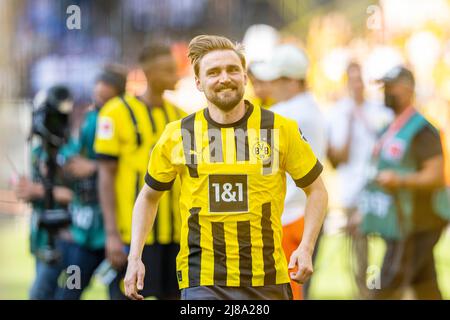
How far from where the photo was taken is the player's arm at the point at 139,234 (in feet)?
15.5

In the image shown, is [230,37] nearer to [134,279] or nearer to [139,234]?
[139,234]

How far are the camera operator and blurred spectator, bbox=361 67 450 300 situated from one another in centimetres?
173

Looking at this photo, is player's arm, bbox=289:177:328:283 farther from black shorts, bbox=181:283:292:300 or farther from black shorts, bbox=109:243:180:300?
black shorts, bbox=109:243:180:300

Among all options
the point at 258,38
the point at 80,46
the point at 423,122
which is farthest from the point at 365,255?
the point at 80,46

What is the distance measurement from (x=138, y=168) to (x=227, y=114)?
1357 mm

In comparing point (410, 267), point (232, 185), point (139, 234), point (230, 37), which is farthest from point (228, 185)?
point (410, 267)

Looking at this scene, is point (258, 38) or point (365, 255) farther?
point (365, 255)

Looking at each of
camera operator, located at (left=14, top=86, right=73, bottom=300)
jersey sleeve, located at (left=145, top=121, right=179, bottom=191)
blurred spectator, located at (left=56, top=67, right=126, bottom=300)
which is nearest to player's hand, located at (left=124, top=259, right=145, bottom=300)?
jersey sleeve, located at (left=145, top=121, right=179, bottom=191)

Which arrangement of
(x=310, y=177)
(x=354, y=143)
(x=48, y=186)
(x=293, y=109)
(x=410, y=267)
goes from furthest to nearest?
(x=354, y=143), (x=410, y=267), (x=48, y=186), (x=293, y=109), (x=310, y=177)

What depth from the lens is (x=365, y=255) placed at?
24.3 feet

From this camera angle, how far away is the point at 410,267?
7.10m

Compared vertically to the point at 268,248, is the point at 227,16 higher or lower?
higher
